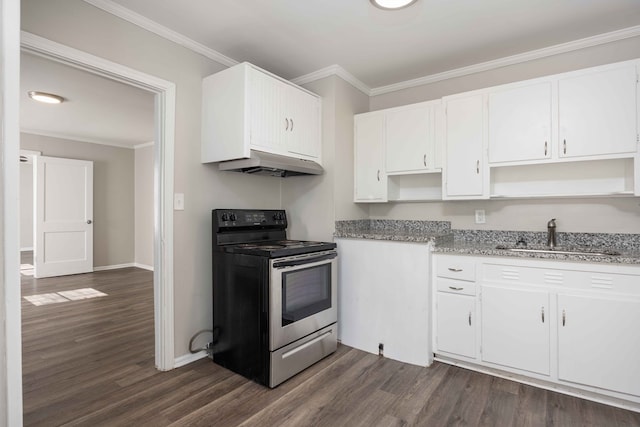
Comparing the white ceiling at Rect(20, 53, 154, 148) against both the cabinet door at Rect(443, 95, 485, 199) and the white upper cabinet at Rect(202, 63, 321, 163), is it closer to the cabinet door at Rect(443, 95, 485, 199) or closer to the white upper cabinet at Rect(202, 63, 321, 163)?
the white upper cabinet at Rect(202, 63, 321, 163)

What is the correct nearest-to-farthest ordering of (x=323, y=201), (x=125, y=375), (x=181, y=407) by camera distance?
1. (x=181, y=407)
2. (x=125, y=375)
3. (x=323, y=201)

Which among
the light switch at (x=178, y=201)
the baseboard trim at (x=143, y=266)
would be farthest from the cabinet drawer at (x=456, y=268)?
the baseboard trim at (x=143, y=266)

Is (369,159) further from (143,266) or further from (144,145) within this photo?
(143,266)

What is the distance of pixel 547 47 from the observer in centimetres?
268

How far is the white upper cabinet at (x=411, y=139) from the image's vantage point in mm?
2922

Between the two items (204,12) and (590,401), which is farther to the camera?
(204,12)

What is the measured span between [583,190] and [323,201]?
2.03 meters

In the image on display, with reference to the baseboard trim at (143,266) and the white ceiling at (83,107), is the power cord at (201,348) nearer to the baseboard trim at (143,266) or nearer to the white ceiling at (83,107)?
the white ceiling at (83,107)

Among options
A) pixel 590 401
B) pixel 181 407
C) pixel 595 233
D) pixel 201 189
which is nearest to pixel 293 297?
pixel 181 407

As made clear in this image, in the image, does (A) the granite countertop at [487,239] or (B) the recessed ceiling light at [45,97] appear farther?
(B) the recessed ceiling light at [45,97]

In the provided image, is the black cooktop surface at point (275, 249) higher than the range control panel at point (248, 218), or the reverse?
the range control panel at point (248, 218)

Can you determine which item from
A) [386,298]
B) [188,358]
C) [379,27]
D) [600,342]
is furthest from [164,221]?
[600,342]

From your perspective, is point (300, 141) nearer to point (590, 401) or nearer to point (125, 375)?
point (125, 375)

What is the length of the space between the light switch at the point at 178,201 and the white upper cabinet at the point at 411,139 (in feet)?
5.90
